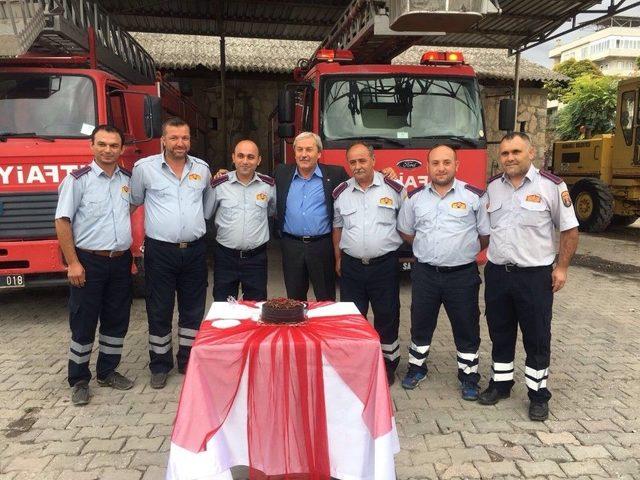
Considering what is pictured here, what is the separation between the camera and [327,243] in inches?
151

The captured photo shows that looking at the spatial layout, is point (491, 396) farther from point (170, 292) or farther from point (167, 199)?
point (167, 199)

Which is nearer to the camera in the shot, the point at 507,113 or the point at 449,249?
the point at 449,249

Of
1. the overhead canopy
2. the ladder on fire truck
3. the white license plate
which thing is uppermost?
the overhead canopy

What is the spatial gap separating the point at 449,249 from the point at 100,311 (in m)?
2.38

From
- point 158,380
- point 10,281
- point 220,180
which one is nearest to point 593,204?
point 220,180

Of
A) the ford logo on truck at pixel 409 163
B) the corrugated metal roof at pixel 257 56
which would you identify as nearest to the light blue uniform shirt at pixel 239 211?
the ford logo on truck at pixel 409 163

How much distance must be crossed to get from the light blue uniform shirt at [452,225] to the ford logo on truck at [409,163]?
6.78ft

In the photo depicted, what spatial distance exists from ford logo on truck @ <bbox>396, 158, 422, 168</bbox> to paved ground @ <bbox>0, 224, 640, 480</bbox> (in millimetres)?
1679

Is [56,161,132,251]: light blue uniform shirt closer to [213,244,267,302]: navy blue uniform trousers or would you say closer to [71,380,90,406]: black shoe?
[213,244,267,302]: navy blue uniform trousers

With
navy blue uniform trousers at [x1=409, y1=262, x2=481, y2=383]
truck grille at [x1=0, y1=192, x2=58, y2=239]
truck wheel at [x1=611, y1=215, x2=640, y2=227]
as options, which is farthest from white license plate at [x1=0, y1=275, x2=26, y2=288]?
→ truck wheel at [x1=611, y1=215, x2=640, y2=227]

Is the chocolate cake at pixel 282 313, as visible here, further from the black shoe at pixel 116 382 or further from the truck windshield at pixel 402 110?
the truck windshield at pixel 402 110

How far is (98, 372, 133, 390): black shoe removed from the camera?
377 cm

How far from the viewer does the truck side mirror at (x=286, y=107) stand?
5801mm

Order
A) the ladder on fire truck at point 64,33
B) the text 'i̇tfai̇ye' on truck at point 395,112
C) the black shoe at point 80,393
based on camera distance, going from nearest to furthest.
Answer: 1. the black shoe at point 80,393
2. the ladder on fire truck at point 64,33
3. the text 'i̇tfai̇ye' on truck at point 395,112
